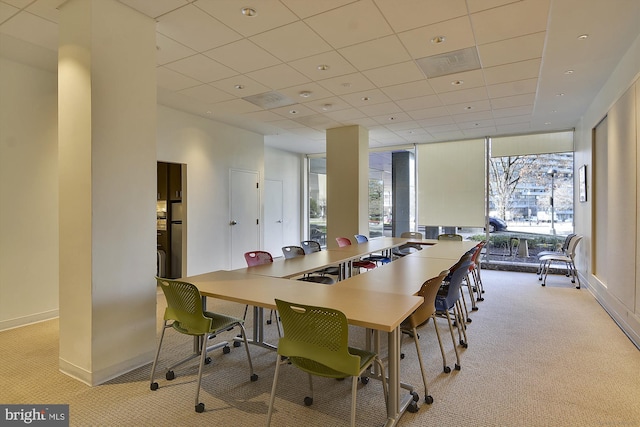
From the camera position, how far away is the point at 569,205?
23.5 feet

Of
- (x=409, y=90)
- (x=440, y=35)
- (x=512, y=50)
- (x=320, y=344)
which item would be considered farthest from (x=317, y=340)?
(x=409, y=90)

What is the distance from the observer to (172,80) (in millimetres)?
4480

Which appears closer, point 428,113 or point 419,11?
point 419,11

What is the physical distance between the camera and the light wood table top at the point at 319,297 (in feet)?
6.59

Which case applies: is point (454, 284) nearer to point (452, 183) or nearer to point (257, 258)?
point (257, 258)

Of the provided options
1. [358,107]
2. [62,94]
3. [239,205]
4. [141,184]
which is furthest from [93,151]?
[239,205]

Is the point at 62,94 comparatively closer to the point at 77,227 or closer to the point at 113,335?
the point at 77,227

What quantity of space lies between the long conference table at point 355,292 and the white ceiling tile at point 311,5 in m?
2.34

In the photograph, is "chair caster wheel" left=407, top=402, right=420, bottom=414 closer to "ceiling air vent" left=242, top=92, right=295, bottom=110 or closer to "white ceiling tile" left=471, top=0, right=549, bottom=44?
"white ceiling tile" left=471, top=0, right=549, bottom=44

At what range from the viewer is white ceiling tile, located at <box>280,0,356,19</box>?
2814 millimetres

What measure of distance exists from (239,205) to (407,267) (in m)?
4.56

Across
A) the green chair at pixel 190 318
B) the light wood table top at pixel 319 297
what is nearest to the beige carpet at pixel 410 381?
the green chair at pixel 190 318

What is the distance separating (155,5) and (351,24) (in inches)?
66.8

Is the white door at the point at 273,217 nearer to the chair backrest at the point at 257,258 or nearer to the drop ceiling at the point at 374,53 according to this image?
the drop ceiling at the point at 374,53
